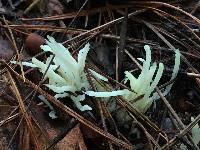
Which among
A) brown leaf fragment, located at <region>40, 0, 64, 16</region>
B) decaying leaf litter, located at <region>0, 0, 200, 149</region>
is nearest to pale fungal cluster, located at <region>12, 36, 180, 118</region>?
decaying leaf litter, located at <region>0, 0, 200, 149</region>

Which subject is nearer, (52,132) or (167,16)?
Answer: (52,132)

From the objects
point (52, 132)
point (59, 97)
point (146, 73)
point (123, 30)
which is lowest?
point (52, 132)

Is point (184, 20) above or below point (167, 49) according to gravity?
above

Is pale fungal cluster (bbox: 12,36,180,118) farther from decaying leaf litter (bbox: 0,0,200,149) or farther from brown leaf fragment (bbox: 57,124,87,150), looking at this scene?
brown leaf fragment (bbox: 57,124,87,150)

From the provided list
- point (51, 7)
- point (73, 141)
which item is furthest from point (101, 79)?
point (51, 7)

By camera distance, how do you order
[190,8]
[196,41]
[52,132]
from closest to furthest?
[52,132] < [196,41] < [190,8]

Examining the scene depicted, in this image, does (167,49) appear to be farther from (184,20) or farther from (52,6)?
(52,6)

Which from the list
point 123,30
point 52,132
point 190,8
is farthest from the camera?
point 190,8

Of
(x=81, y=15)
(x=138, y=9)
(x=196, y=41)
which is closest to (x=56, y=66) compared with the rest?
(x=81, y=15)
